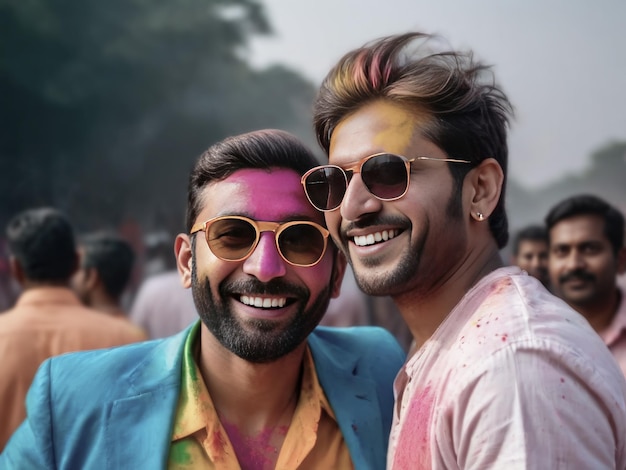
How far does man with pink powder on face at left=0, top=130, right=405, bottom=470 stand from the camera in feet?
6.66

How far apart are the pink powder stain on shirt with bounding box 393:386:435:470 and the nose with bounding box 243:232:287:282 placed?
611 mm

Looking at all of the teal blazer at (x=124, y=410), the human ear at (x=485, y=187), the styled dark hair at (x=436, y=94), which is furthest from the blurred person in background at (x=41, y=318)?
the human ear at (x=485, y=187)

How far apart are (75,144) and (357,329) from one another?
8.38 meters

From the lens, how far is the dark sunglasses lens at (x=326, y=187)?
79.0 inches

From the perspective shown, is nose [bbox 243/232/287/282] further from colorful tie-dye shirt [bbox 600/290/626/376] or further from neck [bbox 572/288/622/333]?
neck [bbox 572/288/622/333]

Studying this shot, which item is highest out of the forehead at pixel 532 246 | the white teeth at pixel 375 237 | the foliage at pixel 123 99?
the foliage at pixel 123 99

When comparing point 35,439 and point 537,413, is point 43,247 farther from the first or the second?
point 537,413

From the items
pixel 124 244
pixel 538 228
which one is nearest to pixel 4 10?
pixel 124 244

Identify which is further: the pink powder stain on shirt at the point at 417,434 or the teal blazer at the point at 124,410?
→ the teal blazer at the point at 124,410

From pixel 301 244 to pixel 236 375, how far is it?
0.49 meters

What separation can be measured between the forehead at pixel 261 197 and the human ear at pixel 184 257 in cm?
17

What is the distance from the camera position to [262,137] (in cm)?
229

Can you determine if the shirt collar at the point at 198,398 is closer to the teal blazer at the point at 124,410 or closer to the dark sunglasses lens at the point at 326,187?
the teal blazer at the point at 124,410

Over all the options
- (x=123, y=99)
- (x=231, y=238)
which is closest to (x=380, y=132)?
(x=231, y=238)
